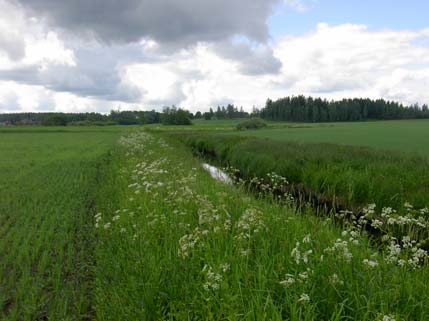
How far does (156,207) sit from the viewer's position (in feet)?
26.3

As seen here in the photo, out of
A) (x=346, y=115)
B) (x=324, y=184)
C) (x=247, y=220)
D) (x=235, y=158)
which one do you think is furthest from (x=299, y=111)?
(x=247, y=220)

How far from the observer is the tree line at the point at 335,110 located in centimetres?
12812

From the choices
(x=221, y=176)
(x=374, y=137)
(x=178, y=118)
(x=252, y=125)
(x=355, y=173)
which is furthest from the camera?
(x=178, y=118)

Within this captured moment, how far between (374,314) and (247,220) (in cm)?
246

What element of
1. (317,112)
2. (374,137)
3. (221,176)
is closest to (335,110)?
(317,112)

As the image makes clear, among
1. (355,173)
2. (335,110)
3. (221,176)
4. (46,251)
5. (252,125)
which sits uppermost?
(335,110)

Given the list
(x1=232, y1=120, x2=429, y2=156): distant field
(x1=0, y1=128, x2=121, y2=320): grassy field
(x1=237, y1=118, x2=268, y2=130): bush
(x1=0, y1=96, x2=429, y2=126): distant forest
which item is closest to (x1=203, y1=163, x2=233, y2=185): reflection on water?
(x1=0, y1=128, x2=121, y2=320): grassy field

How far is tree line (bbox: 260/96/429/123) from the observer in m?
128

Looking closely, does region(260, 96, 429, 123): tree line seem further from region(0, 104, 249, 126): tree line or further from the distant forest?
region(0, 104, 249, 126): tree line

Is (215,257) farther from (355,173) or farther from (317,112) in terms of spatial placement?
(317,112)

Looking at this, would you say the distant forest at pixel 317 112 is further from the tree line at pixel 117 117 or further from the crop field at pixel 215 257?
the crop field at pixel 215 257

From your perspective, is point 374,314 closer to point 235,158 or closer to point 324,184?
point 324,184

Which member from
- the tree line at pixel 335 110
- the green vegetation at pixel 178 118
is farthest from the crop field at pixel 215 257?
the green vegetation at pixel 178 118

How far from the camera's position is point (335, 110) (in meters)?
129
